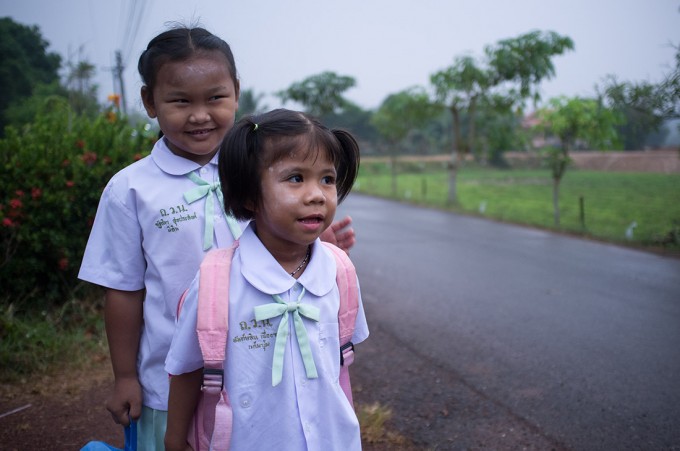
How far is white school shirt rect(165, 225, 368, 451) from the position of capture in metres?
1.41

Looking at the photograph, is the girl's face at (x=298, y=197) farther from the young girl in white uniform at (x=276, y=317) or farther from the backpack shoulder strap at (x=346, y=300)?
the backpack shoulder strap at (x=346, y=300)

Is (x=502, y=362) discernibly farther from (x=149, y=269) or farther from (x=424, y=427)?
(x=149, y=269)

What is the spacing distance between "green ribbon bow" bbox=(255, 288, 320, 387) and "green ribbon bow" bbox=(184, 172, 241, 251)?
1.25 ft

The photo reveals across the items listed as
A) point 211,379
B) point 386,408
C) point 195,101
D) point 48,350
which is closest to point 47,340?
point 48,350

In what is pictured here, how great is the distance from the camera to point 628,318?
18.1ft

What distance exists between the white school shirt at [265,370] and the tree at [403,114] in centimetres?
1656

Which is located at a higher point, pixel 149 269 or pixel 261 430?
pixel 149 269

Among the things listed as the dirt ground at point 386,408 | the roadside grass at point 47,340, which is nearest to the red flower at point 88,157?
the roadside grass at point 47,340

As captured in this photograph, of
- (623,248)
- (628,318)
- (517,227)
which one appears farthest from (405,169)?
(628,318)

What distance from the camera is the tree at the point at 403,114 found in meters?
17.7

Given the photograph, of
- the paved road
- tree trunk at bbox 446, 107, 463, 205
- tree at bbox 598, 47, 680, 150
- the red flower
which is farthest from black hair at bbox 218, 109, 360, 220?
tree trunk at bbox 446, 107, 463, 205

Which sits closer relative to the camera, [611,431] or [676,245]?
[611,431]

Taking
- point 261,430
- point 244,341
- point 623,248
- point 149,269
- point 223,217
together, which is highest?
point 223,217

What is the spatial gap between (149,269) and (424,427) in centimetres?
204
